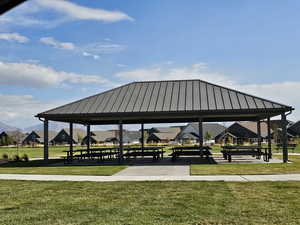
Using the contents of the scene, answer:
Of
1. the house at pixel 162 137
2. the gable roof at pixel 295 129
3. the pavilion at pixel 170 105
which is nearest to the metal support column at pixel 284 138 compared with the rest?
the pavilion at pixel 170 105

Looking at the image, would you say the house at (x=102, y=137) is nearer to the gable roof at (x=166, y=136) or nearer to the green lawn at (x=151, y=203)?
the gable roof at (x=166, y=136)

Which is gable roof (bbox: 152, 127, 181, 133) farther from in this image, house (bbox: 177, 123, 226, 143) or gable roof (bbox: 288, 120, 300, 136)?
gable roof (bbox: 288, 120, 300, 136)

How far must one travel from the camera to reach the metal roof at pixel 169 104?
16500mm

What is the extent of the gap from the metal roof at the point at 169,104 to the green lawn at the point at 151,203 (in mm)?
7280

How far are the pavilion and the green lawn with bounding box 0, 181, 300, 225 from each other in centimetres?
725

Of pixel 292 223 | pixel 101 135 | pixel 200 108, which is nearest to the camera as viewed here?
pixel 292 223

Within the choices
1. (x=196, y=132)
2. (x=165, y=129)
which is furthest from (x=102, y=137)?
(x=196, y=132)

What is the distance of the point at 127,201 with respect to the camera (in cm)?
739

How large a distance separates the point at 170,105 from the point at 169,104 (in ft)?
0.53

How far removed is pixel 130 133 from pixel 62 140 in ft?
86.9

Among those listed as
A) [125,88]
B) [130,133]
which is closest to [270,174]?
[125,88]

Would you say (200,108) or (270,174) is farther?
(200,108)

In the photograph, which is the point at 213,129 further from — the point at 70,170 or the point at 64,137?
the point at 70,170

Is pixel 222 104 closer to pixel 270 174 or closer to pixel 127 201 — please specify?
pixel 270 174
